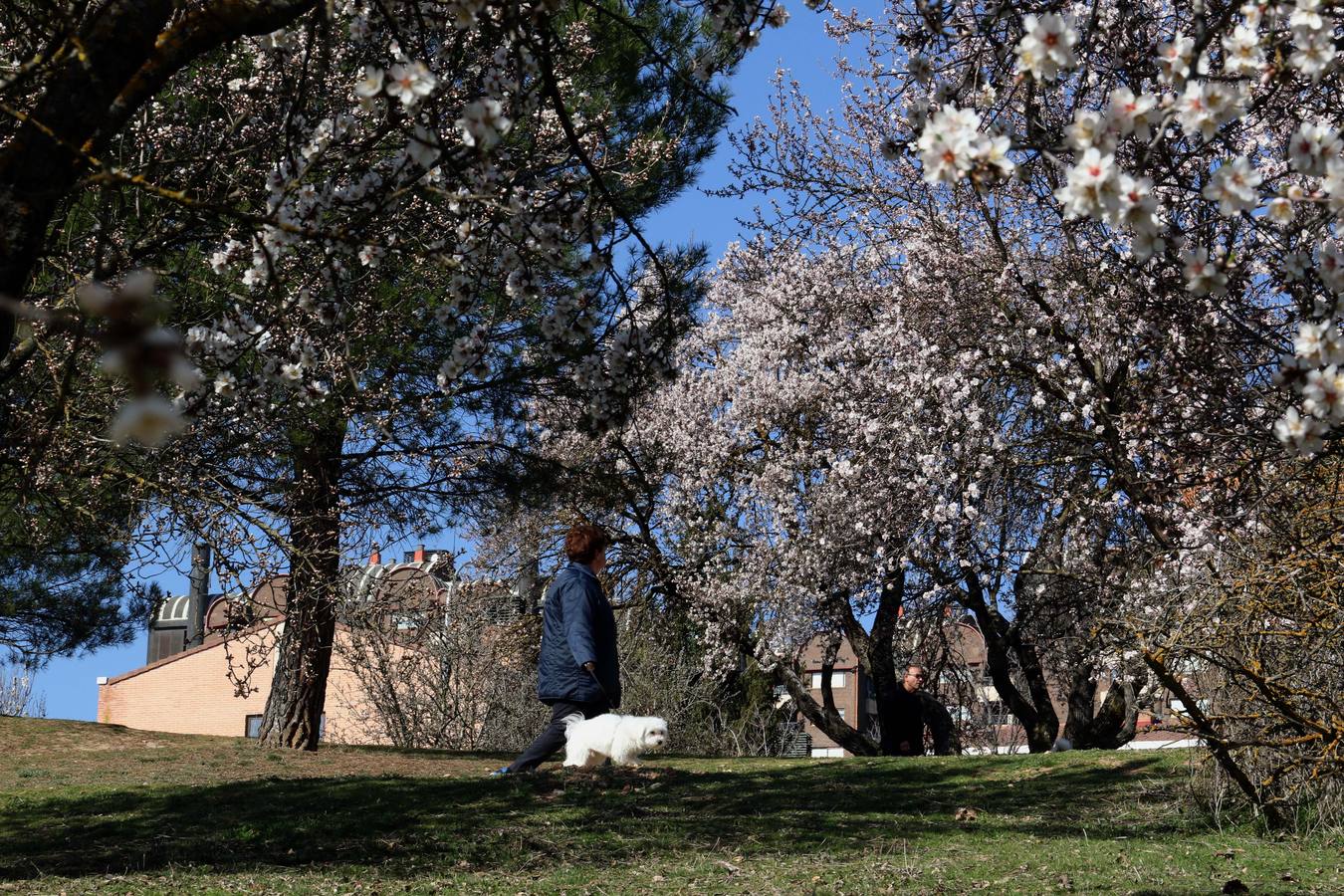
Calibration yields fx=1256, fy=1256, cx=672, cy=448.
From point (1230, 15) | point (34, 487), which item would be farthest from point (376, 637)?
point (1230, 15)

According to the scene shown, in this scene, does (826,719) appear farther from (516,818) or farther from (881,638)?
(516,818)

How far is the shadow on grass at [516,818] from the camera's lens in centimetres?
633

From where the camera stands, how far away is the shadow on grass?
633 centimetres

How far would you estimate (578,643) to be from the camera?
7.63 meters

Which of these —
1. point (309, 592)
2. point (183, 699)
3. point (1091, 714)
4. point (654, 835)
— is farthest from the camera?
point (183, 699)

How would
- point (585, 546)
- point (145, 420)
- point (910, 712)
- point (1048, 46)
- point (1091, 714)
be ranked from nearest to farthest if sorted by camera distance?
point (145, 420) < point (1048, 46) < point (585, 546) < point (910, 712) < point (1091, 714)

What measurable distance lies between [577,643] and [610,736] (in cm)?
62

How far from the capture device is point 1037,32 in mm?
3123

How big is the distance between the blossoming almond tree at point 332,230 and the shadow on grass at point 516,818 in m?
1.69

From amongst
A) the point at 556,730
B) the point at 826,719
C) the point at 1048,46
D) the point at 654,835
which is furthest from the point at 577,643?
the point at 826,719

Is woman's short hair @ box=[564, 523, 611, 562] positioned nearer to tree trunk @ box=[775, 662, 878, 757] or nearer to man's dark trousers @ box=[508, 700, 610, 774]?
man's dark trousers @ box=[508, 700, 610, 774]

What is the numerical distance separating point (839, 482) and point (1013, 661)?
660cm

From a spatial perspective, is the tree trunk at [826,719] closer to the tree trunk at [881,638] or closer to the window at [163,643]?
the tree trunk at [881,638]

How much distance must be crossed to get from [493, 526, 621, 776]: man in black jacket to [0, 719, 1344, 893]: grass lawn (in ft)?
1.55
